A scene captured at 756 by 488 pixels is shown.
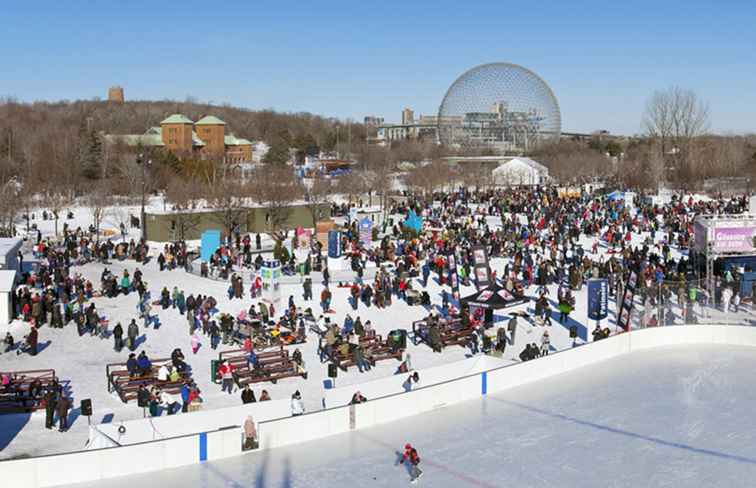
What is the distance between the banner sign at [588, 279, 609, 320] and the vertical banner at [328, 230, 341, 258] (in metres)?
8.55

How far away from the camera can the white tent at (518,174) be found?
6122 cm

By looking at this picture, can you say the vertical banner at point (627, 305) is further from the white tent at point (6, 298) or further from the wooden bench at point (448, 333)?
the white tent at point (6, 298)

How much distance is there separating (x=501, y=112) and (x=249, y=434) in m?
82.4

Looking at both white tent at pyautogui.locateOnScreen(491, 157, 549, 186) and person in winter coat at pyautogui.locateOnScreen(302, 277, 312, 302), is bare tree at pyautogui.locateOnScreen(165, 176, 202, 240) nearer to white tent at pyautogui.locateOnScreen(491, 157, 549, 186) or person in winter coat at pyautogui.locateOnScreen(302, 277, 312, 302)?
person in winter coat at pyautogui.locateOnScreen(302, 277, 312, 302)

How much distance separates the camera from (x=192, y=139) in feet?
283

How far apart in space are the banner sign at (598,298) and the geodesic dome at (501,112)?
69.1 metres

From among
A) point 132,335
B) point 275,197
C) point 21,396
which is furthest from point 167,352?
point 275,197

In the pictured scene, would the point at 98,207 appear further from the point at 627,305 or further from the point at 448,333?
the point at 627,305

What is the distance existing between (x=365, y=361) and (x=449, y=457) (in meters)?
5.36

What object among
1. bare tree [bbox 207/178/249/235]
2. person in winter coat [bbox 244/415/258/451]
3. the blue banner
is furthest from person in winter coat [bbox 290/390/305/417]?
bare tree [bbox 207/178/249/235]

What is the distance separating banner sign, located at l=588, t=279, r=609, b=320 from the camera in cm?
1905

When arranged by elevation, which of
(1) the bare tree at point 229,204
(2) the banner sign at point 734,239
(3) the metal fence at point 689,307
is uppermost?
(1) the bare tree at point 229,204

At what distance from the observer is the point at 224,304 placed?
867 inches

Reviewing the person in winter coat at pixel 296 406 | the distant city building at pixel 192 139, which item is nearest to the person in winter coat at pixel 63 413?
the person in winter coat at pixel 296 406
